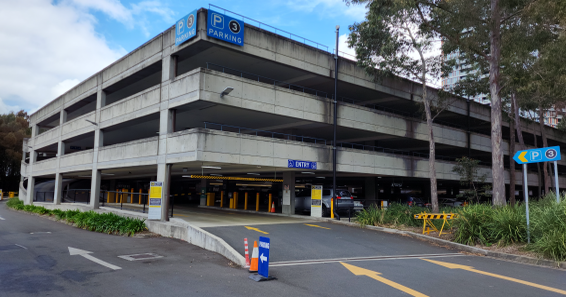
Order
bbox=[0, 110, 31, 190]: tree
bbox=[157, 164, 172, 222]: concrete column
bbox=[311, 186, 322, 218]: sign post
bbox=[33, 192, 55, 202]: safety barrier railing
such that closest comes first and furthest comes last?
bbox=[157, 164, 172, 222]: concrete column < bbox=[311, 186, 322, 218]: sign post < bbox=[33, 192, 55, 202]: safety barrier railing < bbox=[0, 110, 31, 190]: tree

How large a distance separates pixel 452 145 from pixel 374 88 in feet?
31.9

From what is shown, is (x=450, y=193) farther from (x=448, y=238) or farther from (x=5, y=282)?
(x=5, y=282)

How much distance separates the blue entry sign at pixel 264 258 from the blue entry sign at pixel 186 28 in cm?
1236

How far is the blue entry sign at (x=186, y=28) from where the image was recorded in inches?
716

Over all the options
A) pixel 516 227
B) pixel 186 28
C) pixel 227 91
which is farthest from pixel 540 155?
pixel 186 28

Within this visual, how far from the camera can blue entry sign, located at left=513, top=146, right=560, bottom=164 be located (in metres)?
11.7

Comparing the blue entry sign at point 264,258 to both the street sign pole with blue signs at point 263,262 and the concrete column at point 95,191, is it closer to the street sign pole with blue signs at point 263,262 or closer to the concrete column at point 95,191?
the street sign pole with blue signs at point 263,262

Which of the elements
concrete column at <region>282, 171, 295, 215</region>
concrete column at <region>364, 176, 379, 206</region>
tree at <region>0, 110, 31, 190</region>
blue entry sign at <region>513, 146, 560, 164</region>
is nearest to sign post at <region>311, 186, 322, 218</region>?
concrete column at <region>282, 171, 295, 215</region>

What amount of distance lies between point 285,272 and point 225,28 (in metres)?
13.1

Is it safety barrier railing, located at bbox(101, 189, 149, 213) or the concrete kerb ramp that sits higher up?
safety barrier railing, located at bbox(101, 189, 149, 213)

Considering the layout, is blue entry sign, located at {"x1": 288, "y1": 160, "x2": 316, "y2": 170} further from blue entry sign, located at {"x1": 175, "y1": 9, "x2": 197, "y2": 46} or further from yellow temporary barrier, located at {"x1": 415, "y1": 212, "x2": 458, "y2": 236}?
blue entry sign, located at {"x1": 175, "y1": 9, "x2": 197, "y2": 46}

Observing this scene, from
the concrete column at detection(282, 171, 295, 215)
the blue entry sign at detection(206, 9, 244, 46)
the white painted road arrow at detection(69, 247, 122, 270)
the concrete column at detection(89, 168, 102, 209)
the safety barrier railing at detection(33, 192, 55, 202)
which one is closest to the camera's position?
the white painted road arrow at detection(69, 247, 122, 270)

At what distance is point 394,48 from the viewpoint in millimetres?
21469

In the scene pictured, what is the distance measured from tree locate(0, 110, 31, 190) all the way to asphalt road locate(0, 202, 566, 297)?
55.1 meters
